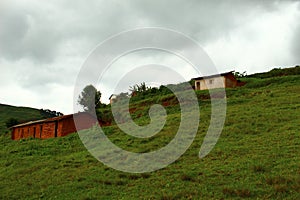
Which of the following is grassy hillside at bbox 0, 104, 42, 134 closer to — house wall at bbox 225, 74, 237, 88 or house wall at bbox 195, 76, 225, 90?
house wall at bbox 195, 76, 225, 90

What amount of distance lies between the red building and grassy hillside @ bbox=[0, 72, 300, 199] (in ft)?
39.8

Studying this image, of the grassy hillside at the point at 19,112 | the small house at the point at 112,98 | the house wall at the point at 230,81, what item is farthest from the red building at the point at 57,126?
the grassy hillside at the point at 19,112

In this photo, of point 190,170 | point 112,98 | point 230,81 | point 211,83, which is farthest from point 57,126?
point 112,98

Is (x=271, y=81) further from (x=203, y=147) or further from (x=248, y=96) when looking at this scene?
(x=203, y=147)

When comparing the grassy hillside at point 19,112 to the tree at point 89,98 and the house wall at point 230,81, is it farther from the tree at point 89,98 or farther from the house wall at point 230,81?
the house wall at point 230,81

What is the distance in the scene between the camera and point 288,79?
184 feet

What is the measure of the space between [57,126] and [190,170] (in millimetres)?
29640

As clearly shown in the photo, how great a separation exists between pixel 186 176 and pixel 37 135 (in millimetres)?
35728

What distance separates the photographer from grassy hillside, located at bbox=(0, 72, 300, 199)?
530 inches

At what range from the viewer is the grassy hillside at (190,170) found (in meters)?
13.5

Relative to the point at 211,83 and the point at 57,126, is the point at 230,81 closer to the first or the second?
the point at 211,83

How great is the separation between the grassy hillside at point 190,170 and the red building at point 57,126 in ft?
39.8

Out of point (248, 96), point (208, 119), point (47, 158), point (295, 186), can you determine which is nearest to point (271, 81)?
point (248, 96)

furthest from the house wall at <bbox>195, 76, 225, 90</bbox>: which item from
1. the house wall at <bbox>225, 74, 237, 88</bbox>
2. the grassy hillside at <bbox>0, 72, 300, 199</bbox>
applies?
the grassy hillside at <bbox>0, 72, 300, 199</bbox>
